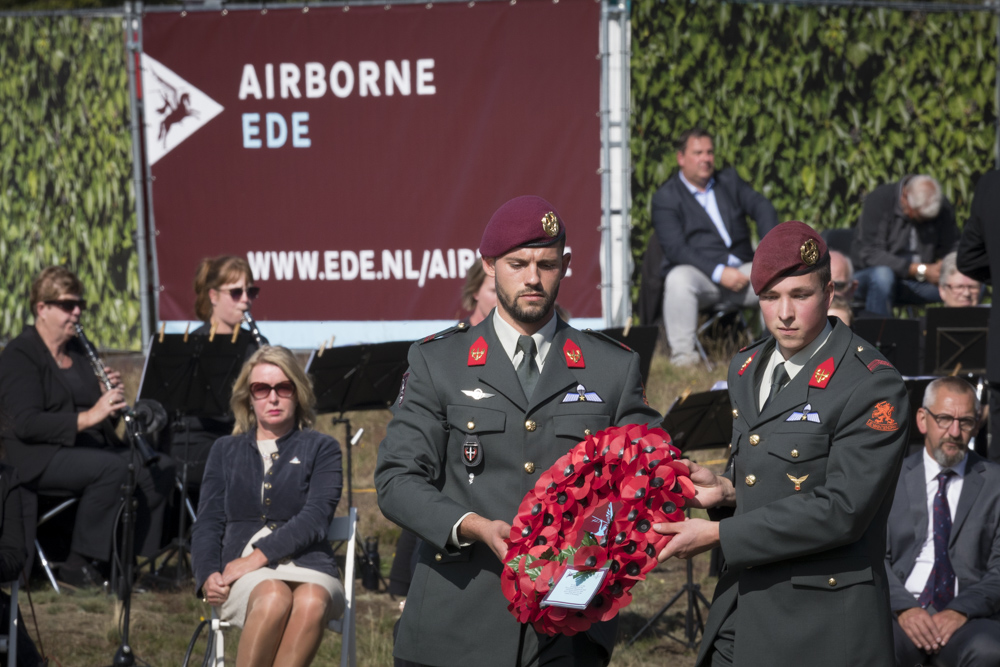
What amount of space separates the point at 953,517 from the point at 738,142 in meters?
6.59

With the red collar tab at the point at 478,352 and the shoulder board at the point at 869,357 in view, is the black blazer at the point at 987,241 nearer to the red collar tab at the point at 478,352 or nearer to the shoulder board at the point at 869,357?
the shoulder board at the point at 869,357

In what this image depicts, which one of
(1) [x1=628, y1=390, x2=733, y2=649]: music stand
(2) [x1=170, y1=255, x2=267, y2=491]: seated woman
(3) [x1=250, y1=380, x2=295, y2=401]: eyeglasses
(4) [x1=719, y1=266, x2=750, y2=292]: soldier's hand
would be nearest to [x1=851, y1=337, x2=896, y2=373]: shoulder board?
(1) [x1=628, y1=390, x2=733, y2=649]: music stand

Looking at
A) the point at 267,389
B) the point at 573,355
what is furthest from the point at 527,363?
the point at 267,389

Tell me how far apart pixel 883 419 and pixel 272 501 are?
145 inches

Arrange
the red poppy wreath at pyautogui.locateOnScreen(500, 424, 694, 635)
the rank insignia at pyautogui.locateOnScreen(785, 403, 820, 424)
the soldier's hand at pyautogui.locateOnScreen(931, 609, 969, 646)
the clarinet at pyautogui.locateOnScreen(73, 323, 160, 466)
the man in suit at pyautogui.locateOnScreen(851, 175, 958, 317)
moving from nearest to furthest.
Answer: the red poppy wreath at pyautogui.locateOnScreen(500, 424, 694, 635), the rank insignia at pyautogui.locateOnScreen(785, 403, 820, 424), the soldier's hand at pyautogui.locateOnScreen(931, 609, 969, 646), the clarinet at pyautogui.locateOnScreen(73, 323, 160, 466), the man in suit at pyautogui.locateOnScreen(851, 175, 958, 317)

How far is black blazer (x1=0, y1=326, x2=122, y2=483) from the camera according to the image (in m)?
7.89

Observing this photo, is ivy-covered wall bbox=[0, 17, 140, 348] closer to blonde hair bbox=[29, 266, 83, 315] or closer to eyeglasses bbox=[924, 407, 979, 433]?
blonde hair bbox=[29, 266, 83, 315]

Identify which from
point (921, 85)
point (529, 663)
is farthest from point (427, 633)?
point (921, 85)

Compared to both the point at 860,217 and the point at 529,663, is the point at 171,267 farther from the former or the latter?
the point at 529,663

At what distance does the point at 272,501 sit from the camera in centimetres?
627

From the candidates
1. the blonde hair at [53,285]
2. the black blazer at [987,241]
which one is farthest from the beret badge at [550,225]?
the blonde hair at [53,285]

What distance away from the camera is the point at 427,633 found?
3.66 meters

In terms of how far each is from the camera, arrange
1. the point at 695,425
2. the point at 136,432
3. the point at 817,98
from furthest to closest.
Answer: the point at 817,98 < the point at 136,432 < the point at 695,425

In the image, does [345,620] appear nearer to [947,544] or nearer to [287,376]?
[287,376]
